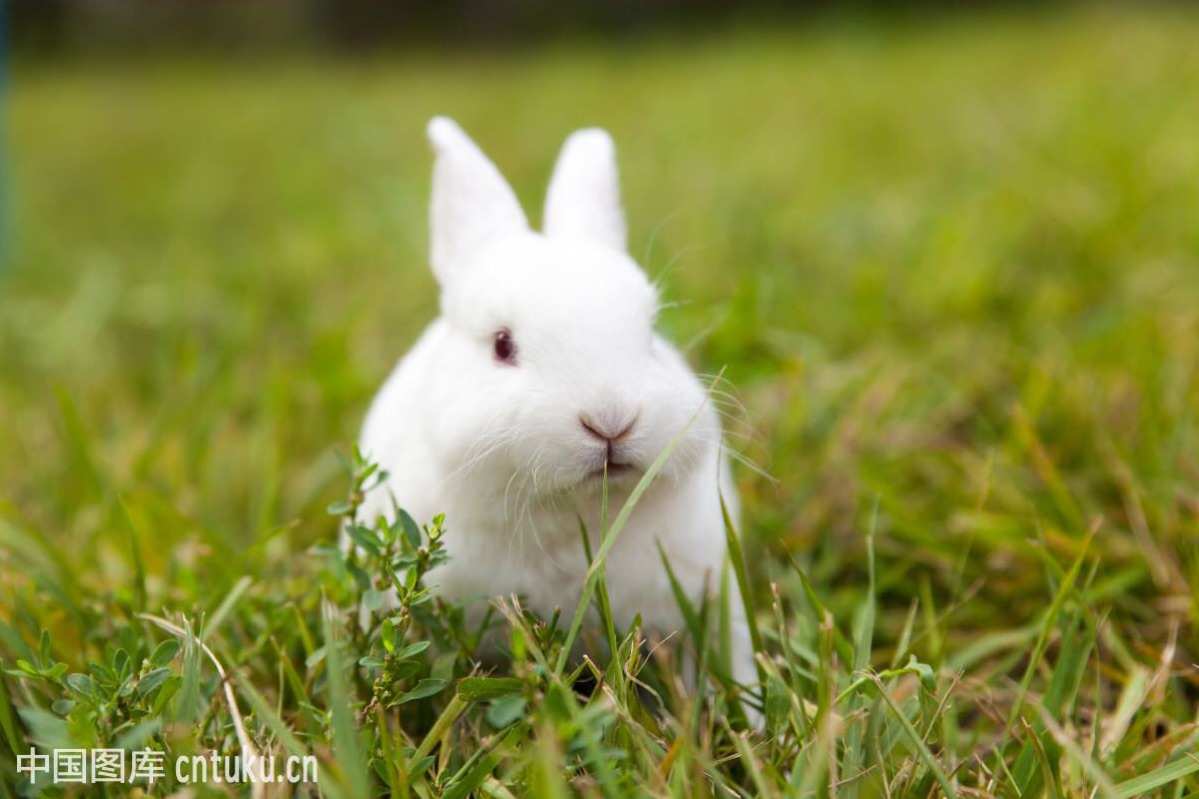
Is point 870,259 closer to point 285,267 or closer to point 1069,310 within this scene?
point 1069,310

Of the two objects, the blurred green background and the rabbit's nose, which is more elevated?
the rabbit's nose

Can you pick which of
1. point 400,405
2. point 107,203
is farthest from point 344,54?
point 400,405

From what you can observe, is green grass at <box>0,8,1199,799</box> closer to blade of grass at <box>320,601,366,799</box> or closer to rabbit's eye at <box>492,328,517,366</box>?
blade of grass at <box>320,601,366,799</box>

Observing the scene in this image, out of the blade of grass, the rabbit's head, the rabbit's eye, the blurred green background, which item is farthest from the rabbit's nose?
the blade of grass

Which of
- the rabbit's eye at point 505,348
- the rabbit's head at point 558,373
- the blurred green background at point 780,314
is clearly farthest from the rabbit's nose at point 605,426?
the blurred green background at point 780,314

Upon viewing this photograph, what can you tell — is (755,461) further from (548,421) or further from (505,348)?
(548,421)

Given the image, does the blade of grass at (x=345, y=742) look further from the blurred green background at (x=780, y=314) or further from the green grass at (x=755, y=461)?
the blurred green background at (x=780, y=314)
